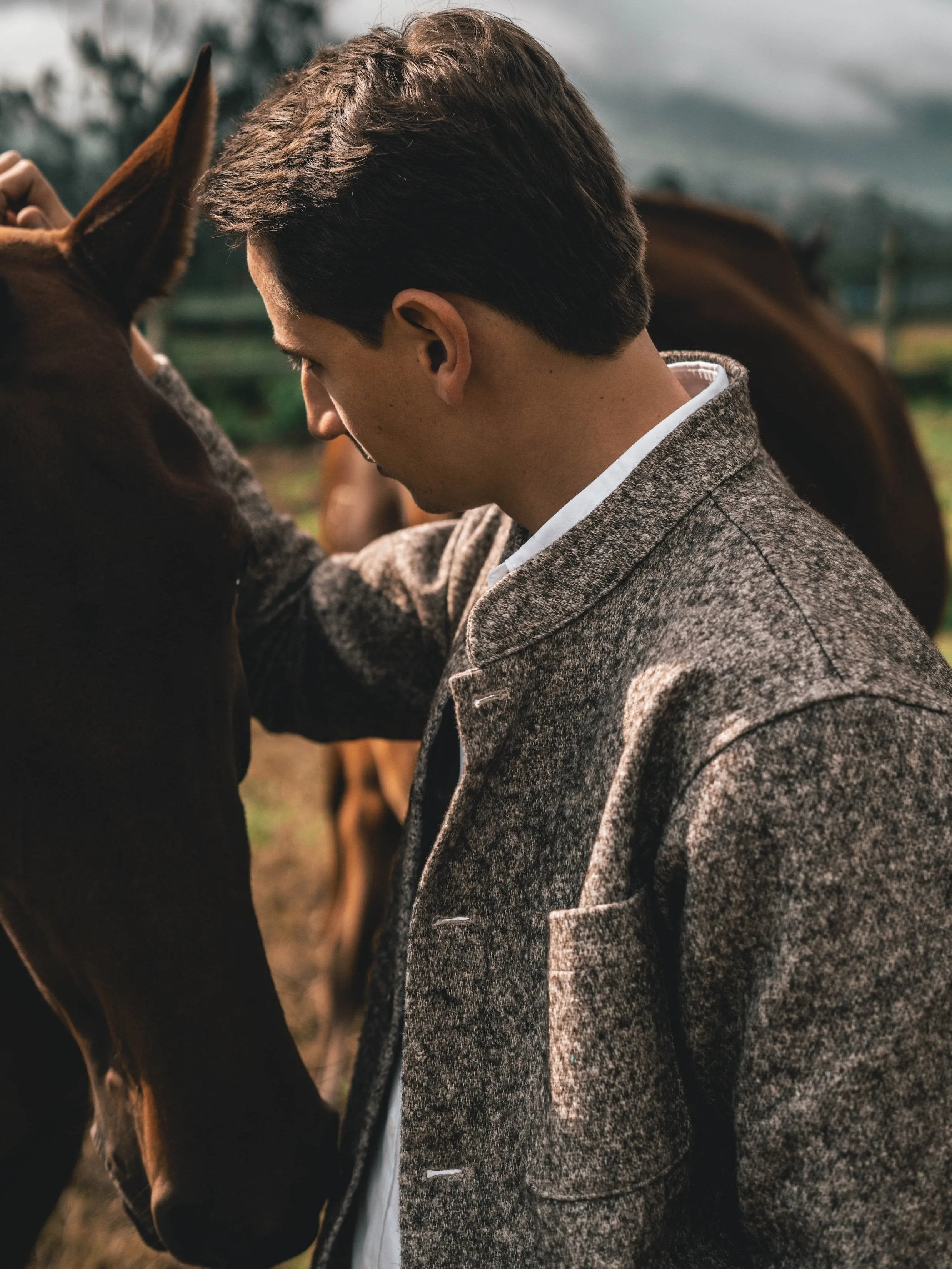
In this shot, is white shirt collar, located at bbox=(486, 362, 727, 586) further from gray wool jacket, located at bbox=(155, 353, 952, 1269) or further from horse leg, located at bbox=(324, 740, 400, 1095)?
horse leg, located at bbox=(324, 740, 400, 1095)

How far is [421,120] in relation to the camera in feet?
3.35

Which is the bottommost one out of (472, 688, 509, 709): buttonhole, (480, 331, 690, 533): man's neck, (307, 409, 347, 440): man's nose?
(472, 688, 509, 709): buttonhole

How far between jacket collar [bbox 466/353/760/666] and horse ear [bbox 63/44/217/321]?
0.76m

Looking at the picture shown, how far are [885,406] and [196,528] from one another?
2542 mm

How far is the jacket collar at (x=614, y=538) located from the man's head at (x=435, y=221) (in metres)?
0.13

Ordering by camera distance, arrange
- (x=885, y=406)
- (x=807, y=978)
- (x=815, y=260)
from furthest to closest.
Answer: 1. (x=815, y=260)
2. (x=885, y=406)
3. (x=807, y=978)

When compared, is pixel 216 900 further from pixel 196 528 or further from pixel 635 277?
pixel 635 277

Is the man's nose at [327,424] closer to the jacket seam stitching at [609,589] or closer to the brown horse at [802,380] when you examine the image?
the jacket seam stitching at [609,589]

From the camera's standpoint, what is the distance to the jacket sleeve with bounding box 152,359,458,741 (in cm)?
160

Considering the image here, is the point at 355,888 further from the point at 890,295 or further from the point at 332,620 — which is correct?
the point at 890,295

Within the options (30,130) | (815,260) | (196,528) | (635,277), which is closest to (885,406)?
(815,260)

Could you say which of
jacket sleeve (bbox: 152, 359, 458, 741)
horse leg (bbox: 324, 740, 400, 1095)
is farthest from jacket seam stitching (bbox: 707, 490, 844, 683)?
horse leg (bbox: 324, 740, 400, 1095)

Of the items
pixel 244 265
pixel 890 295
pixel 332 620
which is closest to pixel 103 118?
pixel 244 265

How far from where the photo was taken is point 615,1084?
3.18 feet
